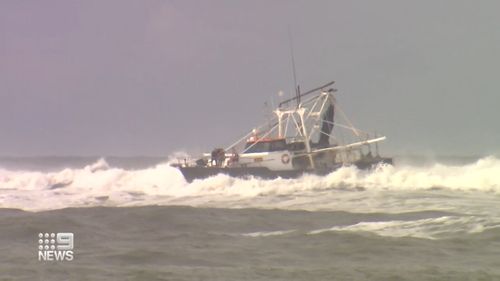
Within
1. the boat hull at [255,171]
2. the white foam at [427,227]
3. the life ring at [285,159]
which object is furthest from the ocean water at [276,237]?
the life ring at [285,159]

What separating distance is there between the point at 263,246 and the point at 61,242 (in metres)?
4.46

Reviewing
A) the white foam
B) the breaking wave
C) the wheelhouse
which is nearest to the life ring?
the wheelhouse

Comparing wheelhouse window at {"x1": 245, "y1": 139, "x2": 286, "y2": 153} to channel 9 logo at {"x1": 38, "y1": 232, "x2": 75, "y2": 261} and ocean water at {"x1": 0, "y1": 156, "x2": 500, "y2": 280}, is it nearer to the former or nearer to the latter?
ocean water at {"x1": 0, "y1": 156, "x2": 500, "y2": 280}

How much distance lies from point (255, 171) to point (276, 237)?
64.8 ft

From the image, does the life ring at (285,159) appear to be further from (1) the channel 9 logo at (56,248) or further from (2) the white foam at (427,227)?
(1) the channel 9 logo at (56,248)

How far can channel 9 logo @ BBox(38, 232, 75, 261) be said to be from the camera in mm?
10641

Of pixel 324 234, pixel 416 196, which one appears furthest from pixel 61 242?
pixel 416 196

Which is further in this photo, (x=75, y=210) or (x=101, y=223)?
(x=75, y=210)

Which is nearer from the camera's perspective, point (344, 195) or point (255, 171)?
point (344, 195)

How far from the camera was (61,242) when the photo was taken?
12242 millimetres

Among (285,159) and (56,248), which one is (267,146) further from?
(56,248)

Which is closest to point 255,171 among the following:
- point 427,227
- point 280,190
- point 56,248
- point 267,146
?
point 267,146

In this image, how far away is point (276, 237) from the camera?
1388cm

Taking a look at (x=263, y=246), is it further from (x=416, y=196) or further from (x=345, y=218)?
(x=416, y=196)
